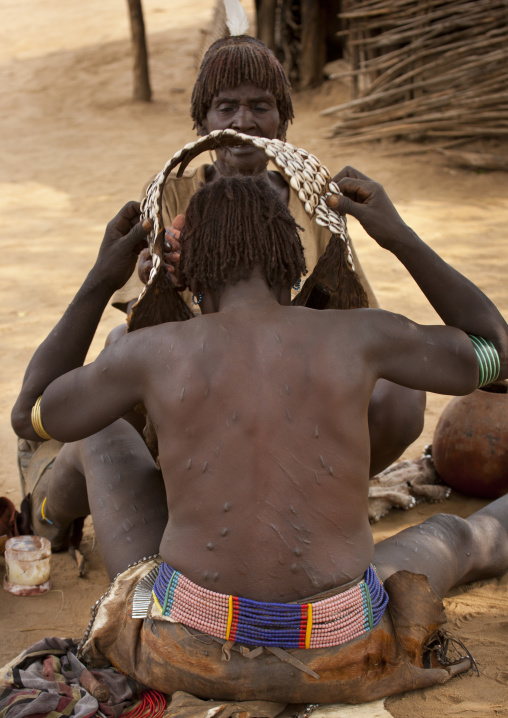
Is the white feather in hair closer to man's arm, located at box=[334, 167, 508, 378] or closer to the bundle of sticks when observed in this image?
man's arm, located at box=[334, 167, 508, 378]

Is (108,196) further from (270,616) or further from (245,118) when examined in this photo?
(270,616)

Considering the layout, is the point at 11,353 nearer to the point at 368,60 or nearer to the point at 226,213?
the point at 226,213

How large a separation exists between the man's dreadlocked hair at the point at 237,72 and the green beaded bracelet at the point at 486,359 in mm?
1334

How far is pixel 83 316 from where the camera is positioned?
2438mm

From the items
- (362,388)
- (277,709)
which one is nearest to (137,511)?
(277,709)

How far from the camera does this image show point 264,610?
1.90 metres

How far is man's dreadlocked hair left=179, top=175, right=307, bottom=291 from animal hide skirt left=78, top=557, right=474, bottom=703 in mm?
848

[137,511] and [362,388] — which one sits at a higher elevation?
[362,388]

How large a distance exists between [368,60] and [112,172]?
12.1 feet

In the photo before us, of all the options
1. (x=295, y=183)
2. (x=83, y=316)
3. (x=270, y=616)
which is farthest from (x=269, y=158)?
(x=270, y=616)

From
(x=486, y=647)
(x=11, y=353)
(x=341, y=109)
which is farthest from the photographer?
(x=341, y=109)

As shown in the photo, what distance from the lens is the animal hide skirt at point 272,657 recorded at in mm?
1937

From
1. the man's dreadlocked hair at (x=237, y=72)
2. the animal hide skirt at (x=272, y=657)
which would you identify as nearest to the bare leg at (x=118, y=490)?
the animal hide skirt at (x=272, y=657)

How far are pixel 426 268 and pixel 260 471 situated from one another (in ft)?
2.74
